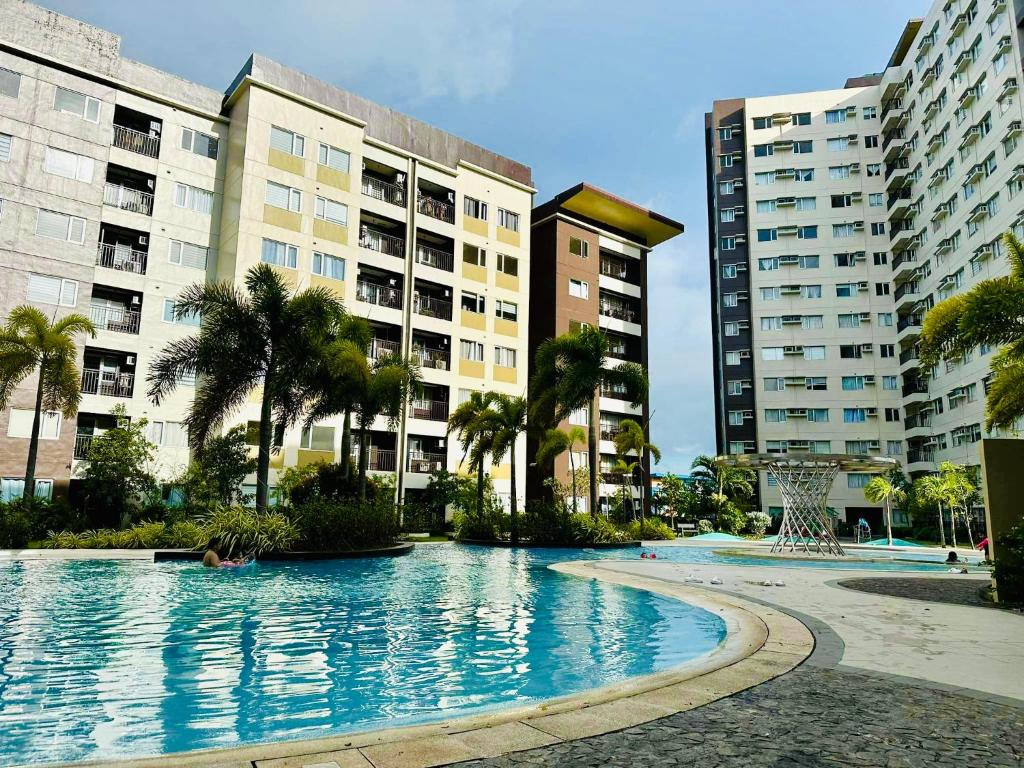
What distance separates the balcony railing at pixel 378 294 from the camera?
41.0 m

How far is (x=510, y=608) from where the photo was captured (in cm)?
1216

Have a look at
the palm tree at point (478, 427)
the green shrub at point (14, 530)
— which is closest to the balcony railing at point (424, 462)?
the palm tree at point (478, 427)

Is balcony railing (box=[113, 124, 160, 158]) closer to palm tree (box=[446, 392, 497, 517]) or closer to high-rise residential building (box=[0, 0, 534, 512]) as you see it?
high-rise residential building (box=[0, 0, 534, 512])

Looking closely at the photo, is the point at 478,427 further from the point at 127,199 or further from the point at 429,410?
the point at 127,199

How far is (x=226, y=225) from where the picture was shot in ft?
123

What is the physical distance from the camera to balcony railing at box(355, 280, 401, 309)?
41.0 m

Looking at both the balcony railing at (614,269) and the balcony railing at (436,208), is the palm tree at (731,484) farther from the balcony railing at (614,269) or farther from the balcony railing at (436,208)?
the balcony railing at (436,208)

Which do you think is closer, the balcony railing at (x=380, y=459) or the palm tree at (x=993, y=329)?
the palm tree at (x=993, y=329)

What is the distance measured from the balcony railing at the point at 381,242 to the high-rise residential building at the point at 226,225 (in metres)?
0.11

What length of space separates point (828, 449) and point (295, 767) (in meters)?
64.6

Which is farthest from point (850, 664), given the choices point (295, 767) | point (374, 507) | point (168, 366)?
point (168, 366)

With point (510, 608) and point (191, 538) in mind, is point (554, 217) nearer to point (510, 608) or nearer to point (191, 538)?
point (191, 538)

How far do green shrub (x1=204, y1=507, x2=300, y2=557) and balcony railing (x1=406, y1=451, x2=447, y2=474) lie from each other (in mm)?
20541

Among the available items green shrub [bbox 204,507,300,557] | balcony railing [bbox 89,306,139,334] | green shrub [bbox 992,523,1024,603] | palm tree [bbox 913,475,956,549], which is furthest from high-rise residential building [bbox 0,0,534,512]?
palm tree [bbox 913,475,956,549]
